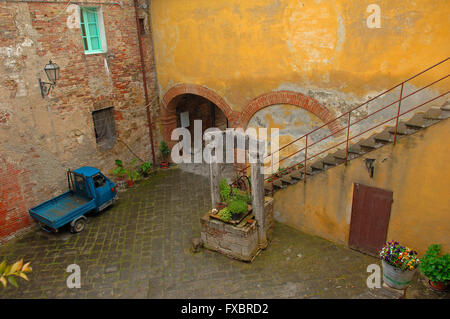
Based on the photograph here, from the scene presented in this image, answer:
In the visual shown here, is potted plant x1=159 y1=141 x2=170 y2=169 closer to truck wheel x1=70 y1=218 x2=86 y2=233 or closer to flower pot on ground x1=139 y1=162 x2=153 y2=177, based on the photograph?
flower pot on ground x1=139 y1=162 x2=153 y2=177

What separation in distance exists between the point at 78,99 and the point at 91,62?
1.20 meters

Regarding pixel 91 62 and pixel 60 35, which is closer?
pixel 60 35

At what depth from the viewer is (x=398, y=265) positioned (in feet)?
20.4

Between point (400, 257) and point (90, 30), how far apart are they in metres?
10.1

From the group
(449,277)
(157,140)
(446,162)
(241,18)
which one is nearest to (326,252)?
(449,277)

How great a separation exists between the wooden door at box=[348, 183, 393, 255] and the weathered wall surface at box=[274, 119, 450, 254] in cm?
12

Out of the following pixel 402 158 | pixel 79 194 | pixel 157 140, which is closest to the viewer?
pixel 402 158

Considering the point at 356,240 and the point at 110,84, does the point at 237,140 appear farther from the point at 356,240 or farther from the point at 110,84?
the point at 110,84

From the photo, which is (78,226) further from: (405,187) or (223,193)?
(405,187)

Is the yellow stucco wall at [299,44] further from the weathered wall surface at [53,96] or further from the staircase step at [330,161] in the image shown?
the weathered wall surface at [53,96]

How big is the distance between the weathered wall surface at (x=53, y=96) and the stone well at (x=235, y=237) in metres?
4.93

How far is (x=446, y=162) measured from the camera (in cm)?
620

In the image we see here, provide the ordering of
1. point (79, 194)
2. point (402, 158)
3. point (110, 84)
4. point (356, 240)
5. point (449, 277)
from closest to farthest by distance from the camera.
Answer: point (449, 277) < point (402, 158) < point (356, 240) < point (79, 194) < point (110, 84)

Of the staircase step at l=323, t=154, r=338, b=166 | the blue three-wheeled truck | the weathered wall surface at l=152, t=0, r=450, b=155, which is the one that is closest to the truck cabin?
the blue three-wheeled truck
